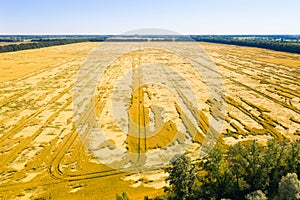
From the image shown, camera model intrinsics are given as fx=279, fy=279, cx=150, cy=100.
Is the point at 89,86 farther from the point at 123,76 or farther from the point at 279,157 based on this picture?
the point at 279,157

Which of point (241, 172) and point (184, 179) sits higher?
point (184, 179)

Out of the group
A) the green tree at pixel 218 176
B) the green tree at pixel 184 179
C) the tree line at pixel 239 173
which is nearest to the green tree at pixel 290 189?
the tree line at pixel 239 173

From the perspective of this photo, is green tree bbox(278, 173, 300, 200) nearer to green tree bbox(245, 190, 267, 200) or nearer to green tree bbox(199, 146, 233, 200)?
green tree bbox(245, 190, 267, 200)

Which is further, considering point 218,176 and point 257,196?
point 218,176

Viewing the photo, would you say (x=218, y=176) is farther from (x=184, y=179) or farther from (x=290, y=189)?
(x=290, y=189)

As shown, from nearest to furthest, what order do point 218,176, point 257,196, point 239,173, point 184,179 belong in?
point 257,196
point 184,179
point 218,176
point 239,173

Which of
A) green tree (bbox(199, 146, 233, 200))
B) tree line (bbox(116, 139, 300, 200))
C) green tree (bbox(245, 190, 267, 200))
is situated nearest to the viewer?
green tree (bbox(245, 190, 267, 200))

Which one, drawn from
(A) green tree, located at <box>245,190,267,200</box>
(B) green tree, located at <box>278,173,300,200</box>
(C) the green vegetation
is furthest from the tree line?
(A) green tree, located at <box>245,190,267,200</box>

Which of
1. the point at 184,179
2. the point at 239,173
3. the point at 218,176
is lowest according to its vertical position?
the point at 218,176

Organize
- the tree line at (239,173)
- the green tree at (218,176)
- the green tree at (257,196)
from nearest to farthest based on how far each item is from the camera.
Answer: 1. the green tree at (257,196)
2. the tree line at (239,173)
3. the green tree at (218,176)

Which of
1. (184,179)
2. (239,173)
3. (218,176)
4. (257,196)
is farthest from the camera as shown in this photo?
(239,173)

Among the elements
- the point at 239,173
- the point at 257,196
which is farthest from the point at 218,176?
the point at 257,196

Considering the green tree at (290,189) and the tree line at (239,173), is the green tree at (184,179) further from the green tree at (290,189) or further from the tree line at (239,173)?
the green tree at (290,189)
